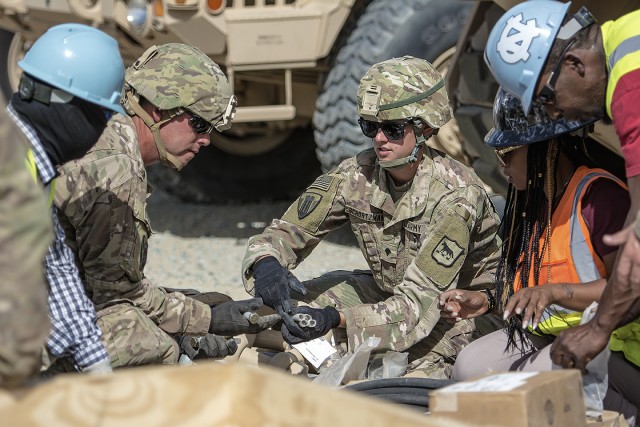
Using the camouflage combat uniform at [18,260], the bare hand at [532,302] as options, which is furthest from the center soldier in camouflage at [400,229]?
the camouflage combat uniform at [18,260]

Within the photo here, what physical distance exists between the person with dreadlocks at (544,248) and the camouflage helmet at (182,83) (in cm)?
99

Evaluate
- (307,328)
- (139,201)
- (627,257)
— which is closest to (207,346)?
(307,328)

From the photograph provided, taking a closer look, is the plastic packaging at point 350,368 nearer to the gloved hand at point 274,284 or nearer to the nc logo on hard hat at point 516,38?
the gloved hand at point 274,284

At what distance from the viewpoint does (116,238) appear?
12.4ft

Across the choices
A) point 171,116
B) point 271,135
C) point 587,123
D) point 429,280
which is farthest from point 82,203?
point 271,135

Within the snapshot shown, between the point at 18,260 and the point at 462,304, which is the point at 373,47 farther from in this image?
the point at 18,260

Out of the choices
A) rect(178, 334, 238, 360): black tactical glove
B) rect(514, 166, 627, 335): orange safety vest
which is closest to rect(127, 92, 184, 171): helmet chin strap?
rect(178, 334, 238, 360): black tactical glove

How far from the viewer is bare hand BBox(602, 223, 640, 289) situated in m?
2.89

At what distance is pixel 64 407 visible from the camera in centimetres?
228

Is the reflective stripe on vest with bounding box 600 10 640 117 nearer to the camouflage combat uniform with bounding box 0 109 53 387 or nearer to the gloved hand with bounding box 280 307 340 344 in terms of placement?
the gloved hand with bounding box 280 307 340 344

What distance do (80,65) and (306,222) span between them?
57.0 inches

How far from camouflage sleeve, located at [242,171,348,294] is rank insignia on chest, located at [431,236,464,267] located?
0.52 m

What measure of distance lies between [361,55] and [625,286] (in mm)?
4311

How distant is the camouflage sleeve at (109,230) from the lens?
3688mm
